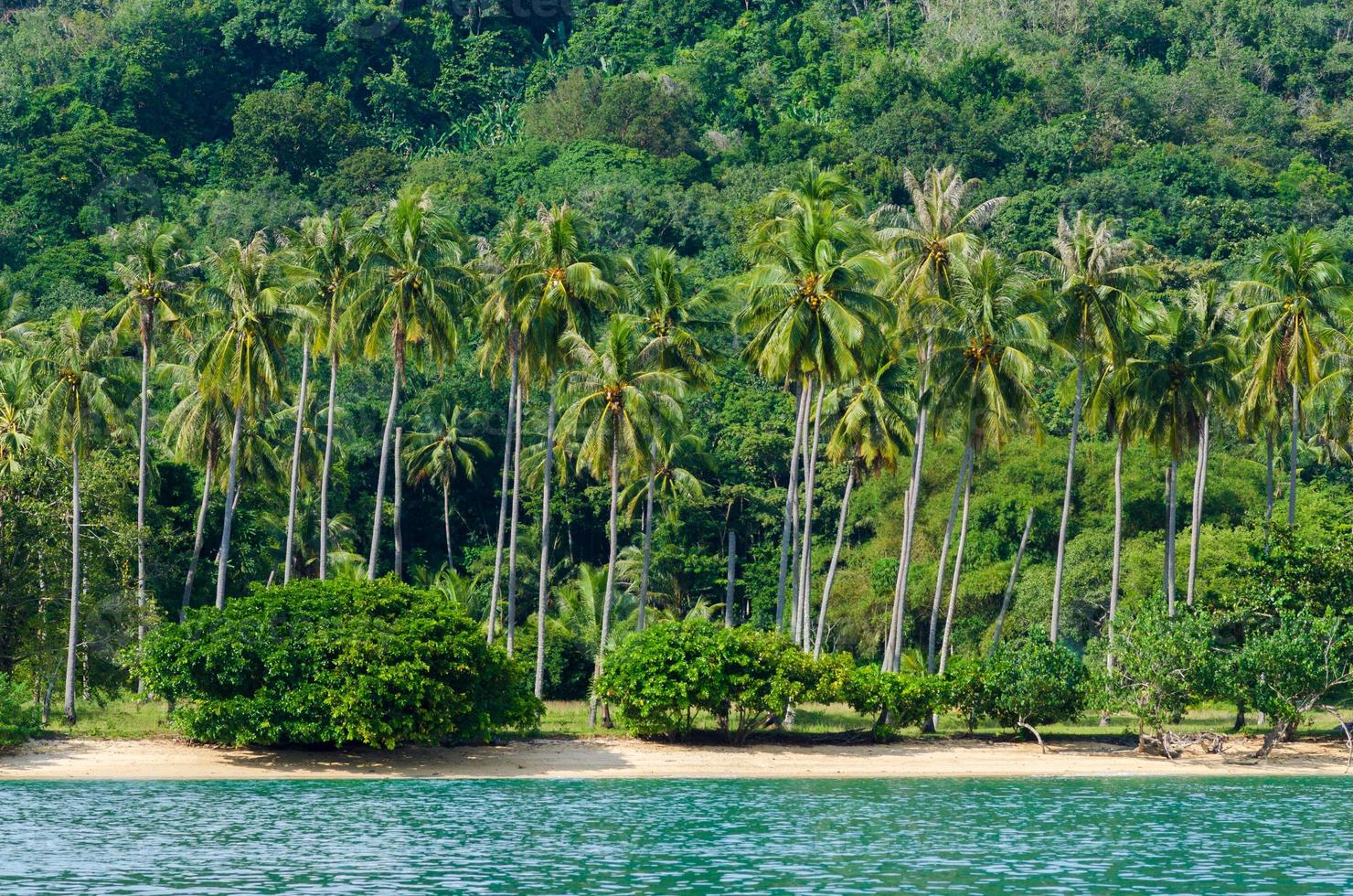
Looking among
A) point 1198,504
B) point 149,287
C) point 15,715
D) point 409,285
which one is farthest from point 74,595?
point 1198,504

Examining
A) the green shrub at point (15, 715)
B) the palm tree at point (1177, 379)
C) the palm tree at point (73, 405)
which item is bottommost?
the green shrub at point (15, 715)

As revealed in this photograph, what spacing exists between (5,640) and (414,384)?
118 ft

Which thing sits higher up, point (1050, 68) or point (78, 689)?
point (1050, 68)

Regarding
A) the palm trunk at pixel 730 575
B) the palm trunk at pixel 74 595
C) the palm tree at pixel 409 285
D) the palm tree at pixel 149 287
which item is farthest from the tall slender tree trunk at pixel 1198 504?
the palm tree at pixel 149 287

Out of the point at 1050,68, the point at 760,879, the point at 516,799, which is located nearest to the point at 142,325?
the point at 516,799

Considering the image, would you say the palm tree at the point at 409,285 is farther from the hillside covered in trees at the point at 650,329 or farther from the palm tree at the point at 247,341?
the palm tree at the point at 247,341

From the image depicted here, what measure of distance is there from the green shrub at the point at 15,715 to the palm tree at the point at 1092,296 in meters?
30.6

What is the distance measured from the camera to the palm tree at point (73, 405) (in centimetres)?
5100

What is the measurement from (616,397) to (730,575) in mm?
24440

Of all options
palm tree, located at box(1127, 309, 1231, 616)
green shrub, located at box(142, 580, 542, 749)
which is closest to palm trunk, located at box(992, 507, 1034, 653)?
palm tree, located at box(1127, 309, 1231, 616)

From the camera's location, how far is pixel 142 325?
59.2 metres

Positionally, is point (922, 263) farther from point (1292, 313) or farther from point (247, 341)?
point (247, 341)

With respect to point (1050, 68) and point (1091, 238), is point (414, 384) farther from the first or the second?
point (1050, 68)

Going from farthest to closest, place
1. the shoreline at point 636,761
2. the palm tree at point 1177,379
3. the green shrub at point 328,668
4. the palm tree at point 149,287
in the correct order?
the palm tree at point 149,287 < the palm tree at point 1177,379 < the shoreline at point 636,761 < the green shrub at point 328,668
